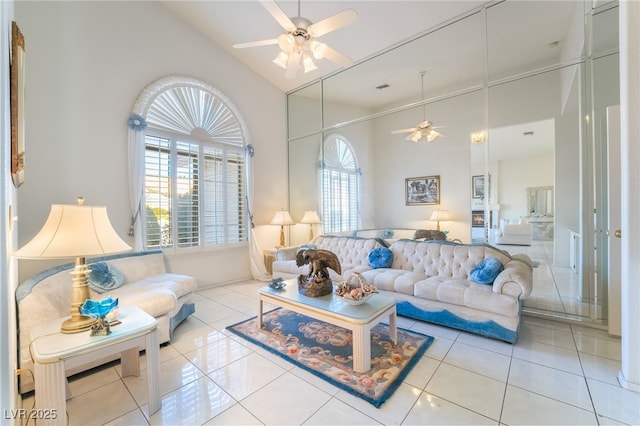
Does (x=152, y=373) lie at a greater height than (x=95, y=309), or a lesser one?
lesser

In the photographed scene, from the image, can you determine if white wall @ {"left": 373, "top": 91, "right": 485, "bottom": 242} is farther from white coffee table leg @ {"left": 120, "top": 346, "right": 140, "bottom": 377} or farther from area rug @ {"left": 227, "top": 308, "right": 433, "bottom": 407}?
white coffee table leg @ {"left": 120, "top": 346, "right": 140, "bottom": 377}

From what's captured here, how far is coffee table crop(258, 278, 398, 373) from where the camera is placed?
2.00 meters

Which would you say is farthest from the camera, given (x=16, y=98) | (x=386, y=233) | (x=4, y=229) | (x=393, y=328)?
(x=386, y=233)

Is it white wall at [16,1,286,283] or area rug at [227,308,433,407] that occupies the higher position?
white wall at [16,1,286,283]

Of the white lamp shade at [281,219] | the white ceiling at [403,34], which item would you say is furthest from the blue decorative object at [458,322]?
the white lamp shade at [281,219]

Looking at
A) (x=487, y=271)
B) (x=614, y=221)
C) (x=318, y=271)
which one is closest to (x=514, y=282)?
(x=487, y=271)

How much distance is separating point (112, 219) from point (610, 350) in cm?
558

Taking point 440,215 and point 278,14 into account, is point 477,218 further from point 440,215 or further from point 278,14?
point 278,14

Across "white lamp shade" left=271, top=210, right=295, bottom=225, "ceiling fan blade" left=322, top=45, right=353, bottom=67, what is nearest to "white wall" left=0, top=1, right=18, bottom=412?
"ceiling fan blade" left=322, top=45, right=353, bottom=67

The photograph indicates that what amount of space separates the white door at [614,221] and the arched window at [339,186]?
136 inches

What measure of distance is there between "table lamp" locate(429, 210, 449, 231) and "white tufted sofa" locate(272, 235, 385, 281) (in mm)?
947

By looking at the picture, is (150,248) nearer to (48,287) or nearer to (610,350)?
(48,287)

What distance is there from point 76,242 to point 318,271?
1.84 m

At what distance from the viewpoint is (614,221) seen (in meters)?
2.54
